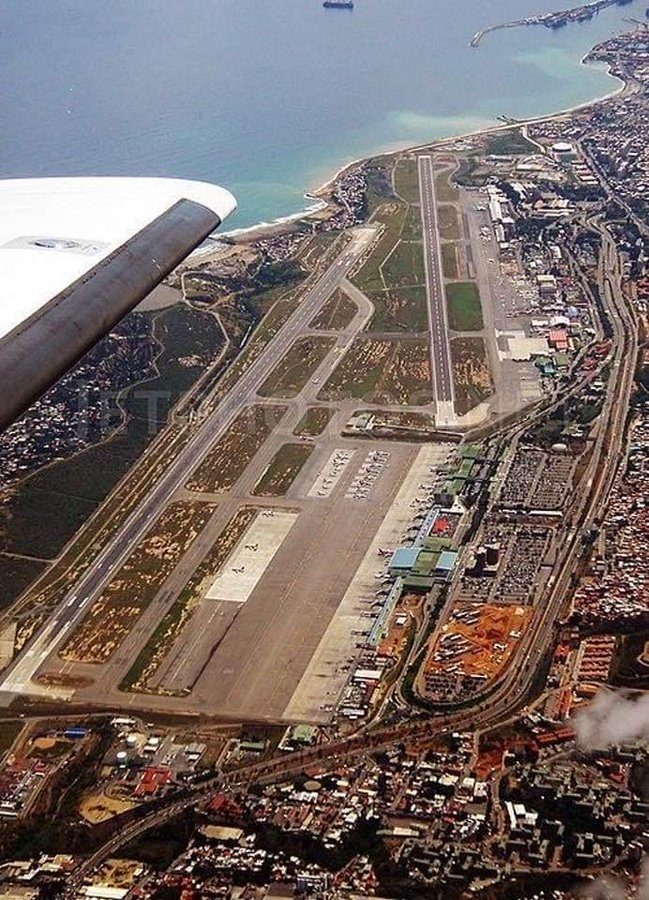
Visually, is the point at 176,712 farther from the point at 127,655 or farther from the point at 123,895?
the point at 123,895

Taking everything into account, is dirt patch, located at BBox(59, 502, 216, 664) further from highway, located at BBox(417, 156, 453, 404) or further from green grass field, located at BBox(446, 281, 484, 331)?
green grass field, located at BBox(446, 281, 484, 331)

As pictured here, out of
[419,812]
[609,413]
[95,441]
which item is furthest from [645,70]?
[419,812]

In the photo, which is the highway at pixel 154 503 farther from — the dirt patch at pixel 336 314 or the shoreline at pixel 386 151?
the shoreline at pixel 386 151

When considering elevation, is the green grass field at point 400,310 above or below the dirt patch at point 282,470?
above

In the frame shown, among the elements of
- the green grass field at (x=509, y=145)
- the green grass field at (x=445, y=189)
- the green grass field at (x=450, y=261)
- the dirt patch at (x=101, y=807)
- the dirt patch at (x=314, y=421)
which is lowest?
the dirt patch at (x=101, y=807)

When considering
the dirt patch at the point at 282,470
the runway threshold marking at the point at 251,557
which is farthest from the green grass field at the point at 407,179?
the runway threshold marking at the point at 251,557

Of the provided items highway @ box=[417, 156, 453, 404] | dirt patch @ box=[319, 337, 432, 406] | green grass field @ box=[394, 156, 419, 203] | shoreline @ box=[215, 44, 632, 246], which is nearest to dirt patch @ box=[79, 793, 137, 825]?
dirt patch @ box=[319, 337, 432, 406]
